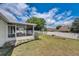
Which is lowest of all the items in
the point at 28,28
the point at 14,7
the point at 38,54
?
the point at 38,54

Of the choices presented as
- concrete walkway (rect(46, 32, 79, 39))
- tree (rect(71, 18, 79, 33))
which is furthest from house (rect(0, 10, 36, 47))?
tree (rect(71, 18, 79, 33))

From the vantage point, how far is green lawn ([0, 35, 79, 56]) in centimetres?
1527

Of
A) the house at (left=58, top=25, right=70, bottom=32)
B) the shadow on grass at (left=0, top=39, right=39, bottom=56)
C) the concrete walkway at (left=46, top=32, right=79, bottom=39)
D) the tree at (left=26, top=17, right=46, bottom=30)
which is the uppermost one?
the tree at (left=26, top=17, right=46, bottom=30)

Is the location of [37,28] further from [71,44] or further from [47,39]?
[71,44]

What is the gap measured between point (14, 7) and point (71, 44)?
3.51m

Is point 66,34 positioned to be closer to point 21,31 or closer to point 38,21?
point 38,21

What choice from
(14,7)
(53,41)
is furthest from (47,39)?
(14,7)

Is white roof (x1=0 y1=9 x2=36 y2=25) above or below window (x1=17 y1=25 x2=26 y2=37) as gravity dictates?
above

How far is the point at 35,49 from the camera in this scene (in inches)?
604

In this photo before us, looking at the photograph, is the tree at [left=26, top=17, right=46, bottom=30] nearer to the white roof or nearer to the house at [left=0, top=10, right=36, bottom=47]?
the house at [left=0, top=10, right=36, bottom=47]

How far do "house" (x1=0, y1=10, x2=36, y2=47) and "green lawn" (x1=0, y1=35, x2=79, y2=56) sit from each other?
554 mm

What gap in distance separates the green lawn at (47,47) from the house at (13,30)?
1.82 ft

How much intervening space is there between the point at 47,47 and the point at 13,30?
2039 millimetres

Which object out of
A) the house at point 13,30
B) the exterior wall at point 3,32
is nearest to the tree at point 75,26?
the house at point 13,30
